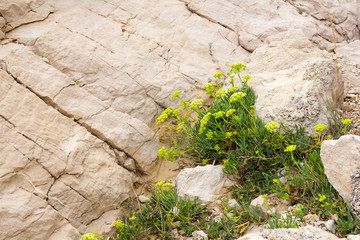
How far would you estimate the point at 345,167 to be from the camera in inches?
155

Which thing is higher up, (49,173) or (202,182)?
(49,173)

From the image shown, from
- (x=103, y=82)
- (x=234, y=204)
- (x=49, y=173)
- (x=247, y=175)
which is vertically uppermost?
(x=103, y=82)

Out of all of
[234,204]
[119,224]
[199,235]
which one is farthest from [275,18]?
[119,224]

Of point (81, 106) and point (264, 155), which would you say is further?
point (81, 106)

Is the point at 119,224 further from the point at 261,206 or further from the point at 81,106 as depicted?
the point at 81,106

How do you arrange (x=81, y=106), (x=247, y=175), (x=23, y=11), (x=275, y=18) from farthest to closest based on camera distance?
1. (x=275, y=18)
2. (x=23, y=11)
3. (x=81, y=106)
4. (x=247, y=175)

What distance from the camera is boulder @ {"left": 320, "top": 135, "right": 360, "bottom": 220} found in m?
3.85

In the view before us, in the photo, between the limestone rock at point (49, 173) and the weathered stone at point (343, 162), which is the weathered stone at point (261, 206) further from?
the limestone rock at point (49, 173)

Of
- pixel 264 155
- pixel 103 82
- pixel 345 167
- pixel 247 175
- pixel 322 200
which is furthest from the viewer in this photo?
pixel 103 82

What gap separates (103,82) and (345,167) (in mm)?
3989

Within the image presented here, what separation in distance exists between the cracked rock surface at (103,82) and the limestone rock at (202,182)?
0.84 metres

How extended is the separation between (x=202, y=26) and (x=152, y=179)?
12.4 feet

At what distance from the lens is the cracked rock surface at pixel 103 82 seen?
16.1 feet

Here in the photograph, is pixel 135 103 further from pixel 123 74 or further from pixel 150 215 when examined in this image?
pixel 150 215
